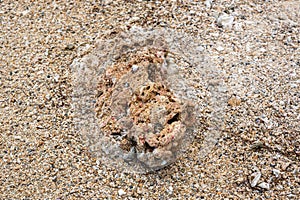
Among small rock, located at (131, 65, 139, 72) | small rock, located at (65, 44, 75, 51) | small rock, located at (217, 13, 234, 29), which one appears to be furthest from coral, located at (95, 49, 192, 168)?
small rock, located at (217, 13, 234, 29)

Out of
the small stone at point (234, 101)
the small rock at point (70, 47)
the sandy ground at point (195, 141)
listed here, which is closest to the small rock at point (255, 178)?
the sandy ground at point (195, 141)

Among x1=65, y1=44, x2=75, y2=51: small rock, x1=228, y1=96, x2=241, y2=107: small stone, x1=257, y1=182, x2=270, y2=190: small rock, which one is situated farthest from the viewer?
x1=65, y1=44, x2=75, y2=51: small rock

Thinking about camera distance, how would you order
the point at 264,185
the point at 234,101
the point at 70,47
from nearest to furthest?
the point at 264,185
the point at 234,101
the point at 70,47

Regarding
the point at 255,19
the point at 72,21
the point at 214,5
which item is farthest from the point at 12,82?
the point at 255,19

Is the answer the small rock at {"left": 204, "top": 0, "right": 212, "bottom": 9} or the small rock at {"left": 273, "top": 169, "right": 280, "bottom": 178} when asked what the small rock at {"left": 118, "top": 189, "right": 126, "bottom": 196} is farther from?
the small rock at {"left": 204, "top": 0, "right": 212, "bottom": 9}

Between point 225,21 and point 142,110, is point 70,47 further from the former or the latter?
point 225,21

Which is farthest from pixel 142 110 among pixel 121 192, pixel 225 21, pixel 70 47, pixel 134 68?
pixel 225 21

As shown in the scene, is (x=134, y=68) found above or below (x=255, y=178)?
above

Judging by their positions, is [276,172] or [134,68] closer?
[276,172]
